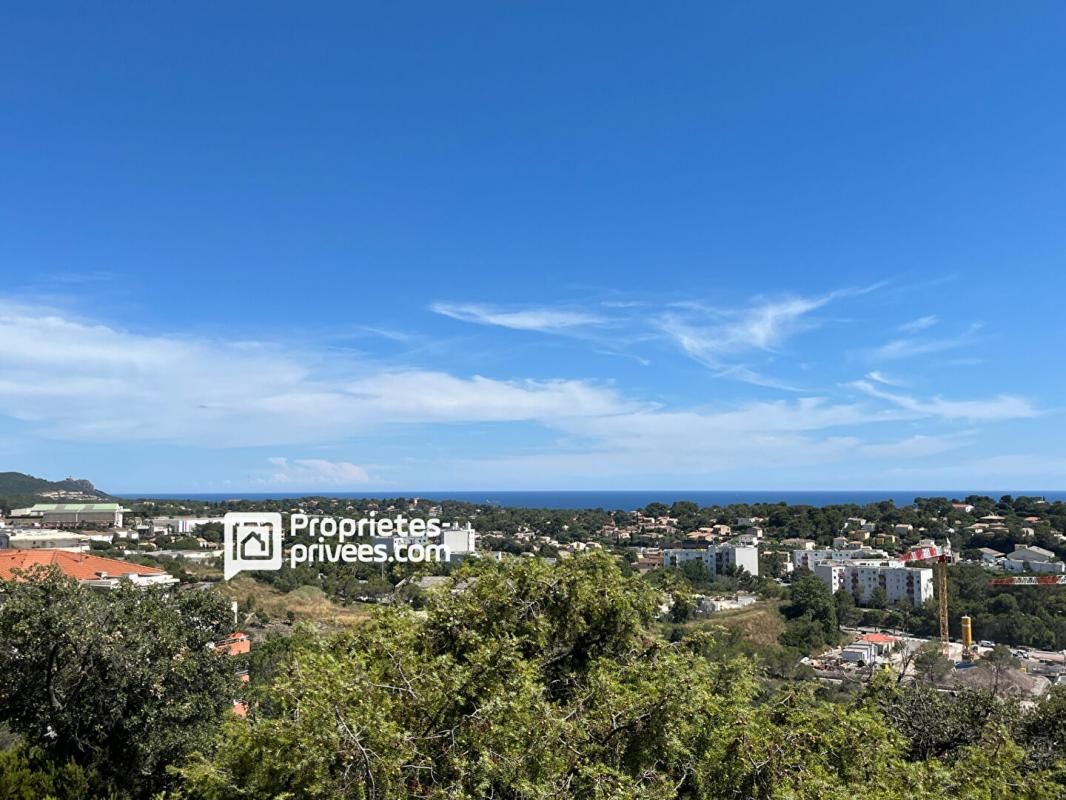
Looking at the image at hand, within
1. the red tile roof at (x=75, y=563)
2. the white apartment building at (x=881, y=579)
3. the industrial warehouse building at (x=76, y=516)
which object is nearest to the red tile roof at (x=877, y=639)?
the white apartment building at (x=881, y=579)

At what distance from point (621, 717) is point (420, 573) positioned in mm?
4191

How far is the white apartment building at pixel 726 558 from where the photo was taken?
63312mm

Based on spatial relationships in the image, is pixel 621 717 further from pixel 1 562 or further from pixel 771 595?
pixel 771 595

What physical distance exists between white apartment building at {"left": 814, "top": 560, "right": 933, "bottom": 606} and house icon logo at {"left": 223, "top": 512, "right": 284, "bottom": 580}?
1569 inches

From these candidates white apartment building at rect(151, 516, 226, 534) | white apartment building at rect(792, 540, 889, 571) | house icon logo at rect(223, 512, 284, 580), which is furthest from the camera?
white apartment building at rect(151, 516, 226, 534)

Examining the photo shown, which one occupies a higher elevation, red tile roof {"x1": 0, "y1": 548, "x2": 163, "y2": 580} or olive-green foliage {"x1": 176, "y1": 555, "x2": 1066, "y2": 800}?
olive-green foliage {"x1": 176, "y1": 555, "x2": 1066, "y2": 800}

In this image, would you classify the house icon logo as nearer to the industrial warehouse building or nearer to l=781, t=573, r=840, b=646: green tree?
the industrial warehouse building

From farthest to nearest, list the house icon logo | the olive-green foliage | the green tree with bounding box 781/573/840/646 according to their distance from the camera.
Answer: the house icon logo, the green tree with bounding box 781/573/840/646, the olive-green foliage

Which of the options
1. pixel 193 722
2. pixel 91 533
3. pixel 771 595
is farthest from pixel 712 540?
pixel 193 722

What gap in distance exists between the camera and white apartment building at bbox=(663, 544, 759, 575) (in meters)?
63.3

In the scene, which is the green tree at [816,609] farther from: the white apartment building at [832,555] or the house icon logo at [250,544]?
the house icon logo at [250,544]

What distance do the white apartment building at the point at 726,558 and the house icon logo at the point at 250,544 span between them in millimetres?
32906

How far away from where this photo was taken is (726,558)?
64.6 meters

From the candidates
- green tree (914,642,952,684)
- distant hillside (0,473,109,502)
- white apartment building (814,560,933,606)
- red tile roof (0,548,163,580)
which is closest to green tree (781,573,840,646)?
white apartment building (814,560,933,606)
